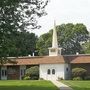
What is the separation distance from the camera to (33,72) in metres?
62.2

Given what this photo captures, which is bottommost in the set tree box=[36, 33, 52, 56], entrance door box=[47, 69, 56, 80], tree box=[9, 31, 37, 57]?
entrance door box=[47, 69, 56, 80]

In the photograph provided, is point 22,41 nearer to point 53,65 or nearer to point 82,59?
point 82,59

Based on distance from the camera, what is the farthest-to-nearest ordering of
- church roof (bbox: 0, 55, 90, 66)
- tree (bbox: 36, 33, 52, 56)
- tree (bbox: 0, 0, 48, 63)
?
1. tree (bbox: 36, 33, 52, 56)
2. church roof (bbox: 0, 55, 90, 66)
3. tree (bbox: 0, 0, 48, 63)

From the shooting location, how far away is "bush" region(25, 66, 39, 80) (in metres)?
61.8

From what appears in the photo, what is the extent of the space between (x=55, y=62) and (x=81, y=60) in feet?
14.7

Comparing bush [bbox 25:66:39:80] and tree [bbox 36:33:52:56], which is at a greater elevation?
tree [bbox 36:33:52:56]

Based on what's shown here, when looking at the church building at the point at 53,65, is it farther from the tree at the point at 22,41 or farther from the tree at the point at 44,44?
the tree at the point at 22,41

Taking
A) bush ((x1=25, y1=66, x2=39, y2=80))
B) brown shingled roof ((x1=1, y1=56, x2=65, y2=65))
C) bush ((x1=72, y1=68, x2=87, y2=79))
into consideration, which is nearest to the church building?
brown shingled roof ((x1=1, y1=56, x2=65, y2=65))

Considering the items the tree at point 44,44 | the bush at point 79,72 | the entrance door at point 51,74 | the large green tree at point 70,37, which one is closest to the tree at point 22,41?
the bush at point 79,72

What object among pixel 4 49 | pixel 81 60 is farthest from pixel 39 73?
pixel 4 49

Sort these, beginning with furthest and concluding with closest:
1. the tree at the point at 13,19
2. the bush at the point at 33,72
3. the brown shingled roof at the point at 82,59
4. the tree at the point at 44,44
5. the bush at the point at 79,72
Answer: the tree at the point at 44,44
the bush at the point at 33,72
the brown shingled roof at the point at 82,59
the bush at the point at 79,72
the tree at the point at 13,19

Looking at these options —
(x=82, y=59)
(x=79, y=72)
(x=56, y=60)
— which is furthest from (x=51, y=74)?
(x=79, y=72)

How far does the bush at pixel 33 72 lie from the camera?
6177 cm

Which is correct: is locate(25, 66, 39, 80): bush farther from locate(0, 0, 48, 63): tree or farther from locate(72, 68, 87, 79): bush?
locate(0, 0, 48, 63): tree
